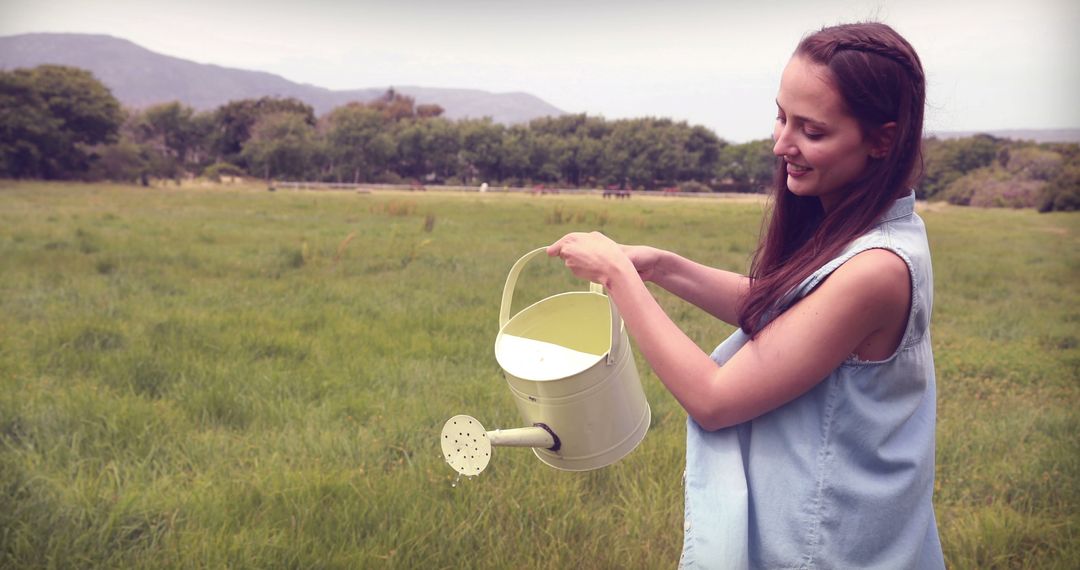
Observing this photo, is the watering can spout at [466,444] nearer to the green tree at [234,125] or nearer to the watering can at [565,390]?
the watering can at [565,390]

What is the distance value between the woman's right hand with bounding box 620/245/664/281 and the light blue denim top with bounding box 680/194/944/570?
1.30ft

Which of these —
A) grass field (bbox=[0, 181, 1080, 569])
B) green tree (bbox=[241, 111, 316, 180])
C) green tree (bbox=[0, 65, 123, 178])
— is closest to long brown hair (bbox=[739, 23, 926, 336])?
grass field (bbox=[0, 181, 1080, 569])

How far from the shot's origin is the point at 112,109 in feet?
125

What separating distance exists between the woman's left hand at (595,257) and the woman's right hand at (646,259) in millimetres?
193

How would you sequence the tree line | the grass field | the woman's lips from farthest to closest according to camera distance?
the tree line, the grass field, the woman's lips

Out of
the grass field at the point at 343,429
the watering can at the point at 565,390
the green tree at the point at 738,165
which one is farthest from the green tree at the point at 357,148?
the watering can at the point at 565,390

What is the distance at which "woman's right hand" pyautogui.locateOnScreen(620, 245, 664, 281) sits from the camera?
4.89 feet

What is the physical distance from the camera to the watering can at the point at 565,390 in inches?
58.3

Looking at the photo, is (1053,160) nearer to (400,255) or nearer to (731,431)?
(400,255)

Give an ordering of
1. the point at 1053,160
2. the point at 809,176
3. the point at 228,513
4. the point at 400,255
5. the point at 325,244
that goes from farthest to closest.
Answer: the point at 1053,160 → the point at 325,244 → the point at 400,255 → the point at 228,513 → the point at 809,176

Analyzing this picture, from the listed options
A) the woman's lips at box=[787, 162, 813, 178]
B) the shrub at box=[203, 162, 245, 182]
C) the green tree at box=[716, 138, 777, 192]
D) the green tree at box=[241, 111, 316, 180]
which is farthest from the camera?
the green tree at box=[241, 111, 316, 180]

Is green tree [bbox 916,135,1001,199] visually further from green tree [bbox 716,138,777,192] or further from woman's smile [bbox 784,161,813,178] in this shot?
woman's smile [bbox 784,161,813,178]

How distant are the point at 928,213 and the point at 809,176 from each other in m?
20.6

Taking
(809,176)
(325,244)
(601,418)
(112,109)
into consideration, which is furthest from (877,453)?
(112,109)
